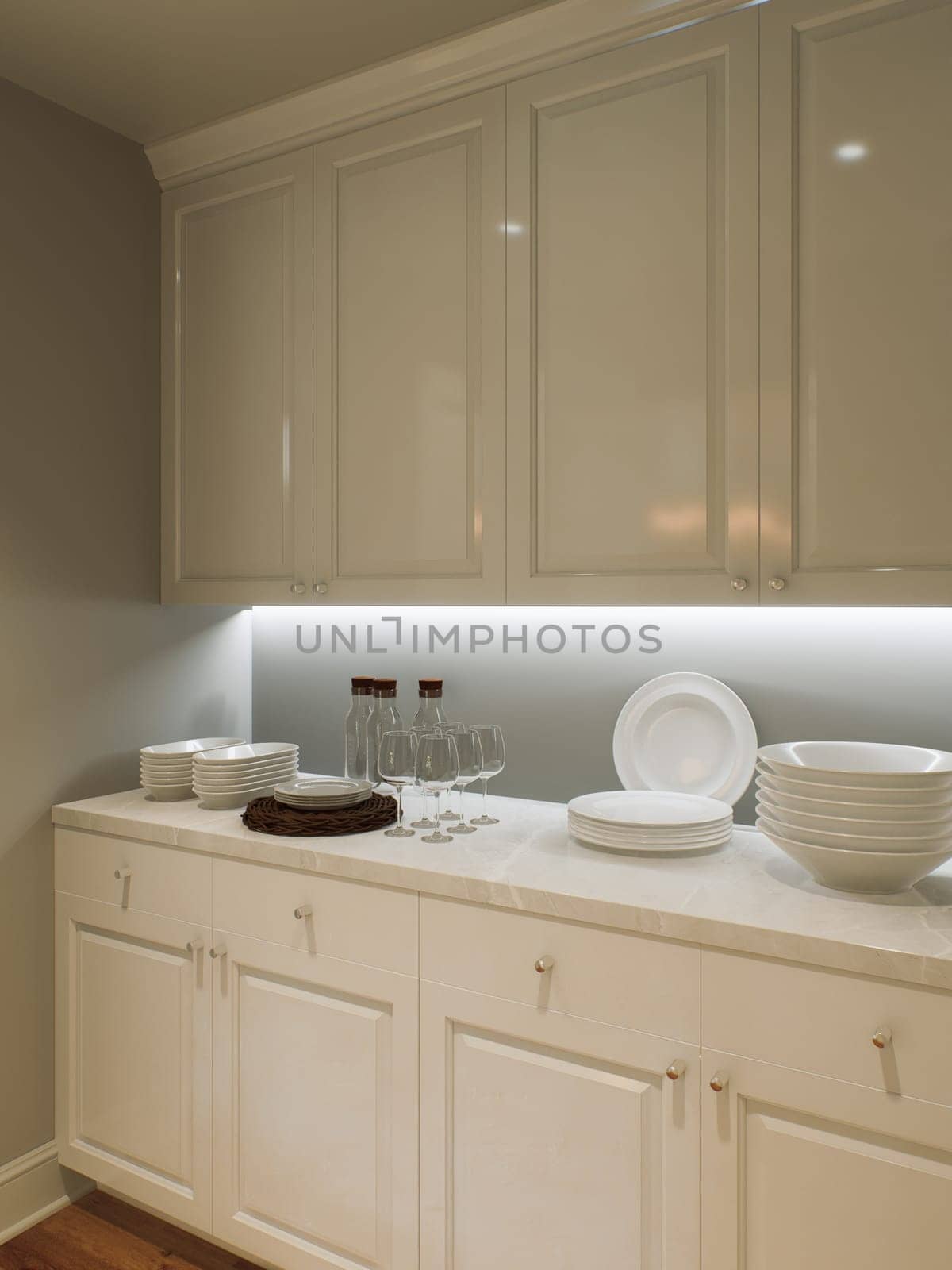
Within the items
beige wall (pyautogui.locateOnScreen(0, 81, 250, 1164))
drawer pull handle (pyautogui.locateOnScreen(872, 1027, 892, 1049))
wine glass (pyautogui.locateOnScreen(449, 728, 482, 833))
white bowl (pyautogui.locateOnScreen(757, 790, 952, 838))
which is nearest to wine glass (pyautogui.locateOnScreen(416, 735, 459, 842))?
wine glass (pyautogui.locateOnScreen(449, 728, 482, 833))

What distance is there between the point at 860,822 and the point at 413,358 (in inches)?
52.5

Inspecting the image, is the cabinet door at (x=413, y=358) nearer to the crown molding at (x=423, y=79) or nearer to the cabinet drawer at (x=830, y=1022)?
the crown molding at (x=423, y=79)

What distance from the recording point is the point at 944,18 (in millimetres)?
1459

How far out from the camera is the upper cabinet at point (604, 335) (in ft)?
4.96

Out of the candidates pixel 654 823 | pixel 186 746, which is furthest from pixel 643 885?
pixel 186 746

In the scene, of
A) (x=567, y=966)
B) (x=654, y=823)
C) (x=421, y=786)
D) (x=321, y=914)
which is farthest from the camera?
(x=421, y=786)

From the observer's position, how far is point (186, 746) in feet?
7.85

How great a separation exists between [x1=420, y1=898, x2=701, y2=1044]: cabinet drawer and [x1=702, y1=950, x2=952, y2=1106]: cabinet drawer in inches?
1.8

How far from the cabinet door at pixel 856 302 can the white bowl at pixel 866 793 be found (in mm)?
329

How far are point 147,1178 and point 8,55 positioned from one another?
2555mm

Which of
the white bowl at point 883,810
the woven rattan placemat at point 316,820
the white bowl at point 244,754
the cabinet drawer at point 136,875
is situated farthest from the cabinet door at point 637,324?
the cabinet drawer at point 136,875

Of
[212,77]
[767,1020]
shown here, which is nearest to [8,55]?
[212,77]

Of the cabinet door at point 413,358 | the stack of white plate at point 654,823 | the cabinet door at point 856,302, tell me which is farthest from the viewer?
the cabinet door at point 413,358

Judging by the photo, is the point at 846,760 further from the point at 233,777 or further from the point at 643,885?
the point at 233,777
